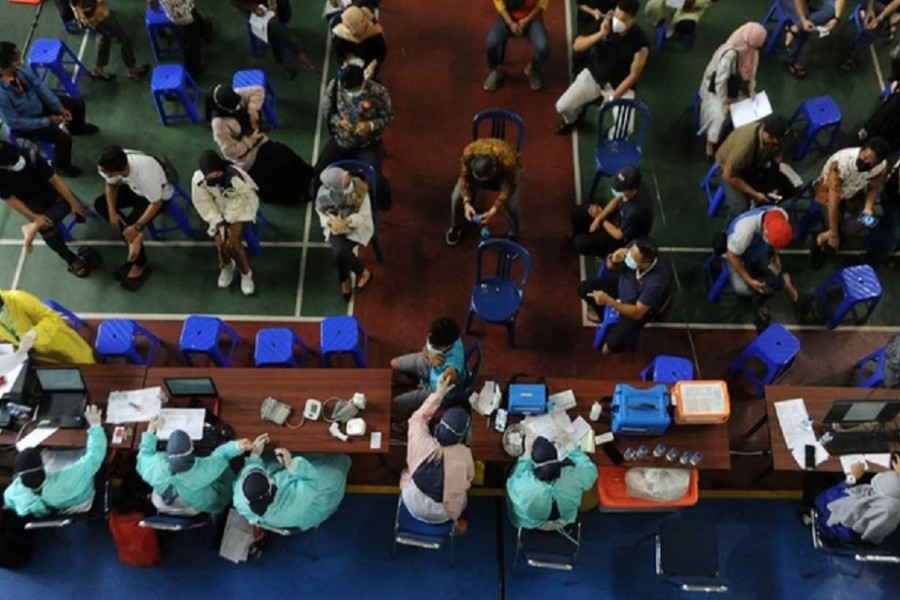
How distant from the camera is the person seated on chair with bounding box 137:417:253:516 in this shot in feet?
17.2

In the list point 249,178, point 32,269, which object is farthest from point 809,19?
point 32,269

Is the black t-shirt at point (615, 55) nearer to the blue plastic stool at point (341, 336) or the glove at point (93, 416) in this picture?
the blue plastic stool at point (341, 336)

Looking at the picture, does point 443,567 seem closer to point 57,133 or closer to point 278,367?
point 278,367

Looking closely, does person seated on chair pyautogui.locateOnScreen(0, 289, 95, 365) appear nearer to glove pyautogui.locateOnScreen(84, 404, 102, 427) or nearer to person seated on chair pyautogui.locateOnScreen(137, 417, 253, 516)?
glove pyautogui.locateOnScreen(84, 404, 102, 427)

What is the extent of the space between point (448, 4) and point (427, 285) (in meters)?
3.86

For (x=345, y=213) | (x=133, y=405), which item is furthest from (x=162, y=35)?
(x=133, y=405)

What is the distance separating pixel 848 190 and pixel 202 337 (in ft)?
18.9

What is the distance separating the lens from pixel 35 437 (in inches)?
225

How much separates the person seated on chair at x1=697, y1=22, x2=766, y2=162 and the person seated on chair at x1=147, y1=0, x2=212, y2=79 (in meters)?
5.33

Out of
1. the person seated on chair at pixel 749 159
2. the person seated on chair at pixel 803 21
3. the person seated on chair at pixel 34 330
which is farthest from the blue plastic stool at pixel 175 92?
the person seated on chair at pixel 803 21

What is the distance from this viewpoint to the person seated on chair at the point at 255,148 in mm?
6812

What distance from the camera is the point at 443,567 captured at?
20.2 feet

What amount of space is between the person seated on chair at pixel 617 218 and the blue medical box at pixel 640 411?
5.16 feet

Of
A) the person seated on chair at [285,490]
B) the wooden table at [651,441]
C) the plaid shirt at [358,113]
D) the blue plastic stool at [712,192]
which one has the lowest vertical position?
the person seated on chair at [285,490]
